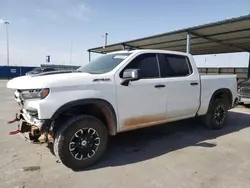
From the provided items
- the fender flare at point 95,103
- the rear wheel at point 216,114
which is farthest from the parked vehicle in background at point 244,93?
the fender flare at point 95,103

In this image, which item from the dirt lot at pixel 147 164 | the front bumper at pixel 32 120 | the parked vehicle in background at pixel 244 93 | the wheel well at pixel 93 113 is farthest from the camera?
the parked vehicle in background at pixel 244 93

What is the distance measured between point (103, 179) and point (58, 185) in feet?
2.11

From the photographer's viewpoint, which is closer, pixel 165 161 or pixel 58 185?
→ pixel 58 185

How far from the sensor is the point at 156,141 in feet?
17.9

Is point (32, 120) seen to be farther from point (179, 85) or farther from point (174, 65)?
point (174, 65)

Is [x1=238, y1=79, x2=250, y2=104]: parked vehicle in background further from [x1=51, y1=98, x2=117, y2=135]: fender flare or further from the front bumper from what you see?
the front bumper

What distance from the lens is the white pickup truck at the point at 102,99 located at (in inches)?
144

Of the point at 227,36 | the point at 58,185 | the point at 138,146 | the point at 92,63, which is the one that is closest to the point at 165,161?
the point at 138,146

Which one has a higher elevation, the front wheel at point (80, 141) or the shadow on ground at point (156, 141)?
the front wheel at point (80, 141)

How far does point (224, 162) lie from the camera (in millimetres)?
4219

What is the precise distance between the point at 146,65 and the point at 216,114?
2.89m

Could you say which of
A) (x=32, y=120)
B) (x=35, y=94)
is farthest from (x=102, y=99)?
(x=32, y=120)

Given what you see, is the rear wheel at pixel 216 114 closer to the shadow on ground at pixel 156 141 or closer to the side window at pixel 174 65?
the shadow on ground at pixel 156 141

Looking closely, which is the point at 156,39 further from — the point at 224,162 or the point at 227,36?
the point at 224,162
